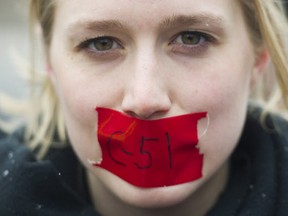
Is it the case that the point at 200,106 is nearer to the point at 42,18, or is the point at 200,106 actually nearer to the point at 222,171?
the point at 222,171

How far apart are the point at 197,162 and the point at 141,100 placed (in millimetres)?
322

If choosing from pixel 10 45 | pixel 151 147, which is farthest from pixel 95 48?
pixel 10 45

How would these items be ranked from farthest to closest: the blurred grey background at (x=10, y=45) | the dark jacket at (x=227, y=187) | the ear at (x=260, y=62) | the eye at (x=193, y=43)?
the blurred grey background at (x=10, y=45) < the ear at (x=260, y=62) < the dark jacket at (x=227, y=187) < the eye at (x=193, y=43)

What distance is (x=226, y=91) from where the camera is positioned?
1.98 meters

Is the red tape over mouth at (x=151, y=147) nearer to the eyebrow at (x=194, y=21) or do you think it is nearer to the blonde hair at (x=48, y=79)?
the eyebrow at (x=194, y=21)

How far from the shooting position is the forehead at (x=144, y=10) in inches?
73.5

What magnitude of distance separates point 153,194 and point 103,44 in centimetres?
51

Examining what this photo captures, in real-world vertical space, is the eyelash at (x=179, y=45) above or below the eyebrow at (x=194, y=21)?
below

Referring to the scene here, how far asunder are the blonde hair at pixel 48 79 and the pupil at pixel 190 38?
0.21 meters

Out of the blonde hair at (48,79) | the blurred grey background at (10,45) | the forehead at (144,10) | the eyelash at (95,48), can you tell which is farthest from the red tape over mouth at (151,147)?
the blurred grey background at (10,45)

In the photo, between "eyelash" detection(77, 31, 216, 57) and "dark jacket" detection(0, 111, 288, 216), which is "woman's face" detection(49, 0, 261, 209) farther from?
"dark jacket" detection(0, 111, 288, 216)

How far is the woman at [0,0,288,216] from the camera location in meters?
1.89

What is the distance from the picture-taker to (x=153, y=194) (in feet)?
6.47

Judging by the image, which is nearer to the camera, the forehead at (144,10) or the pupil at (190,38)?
the forehead at (144,10)
